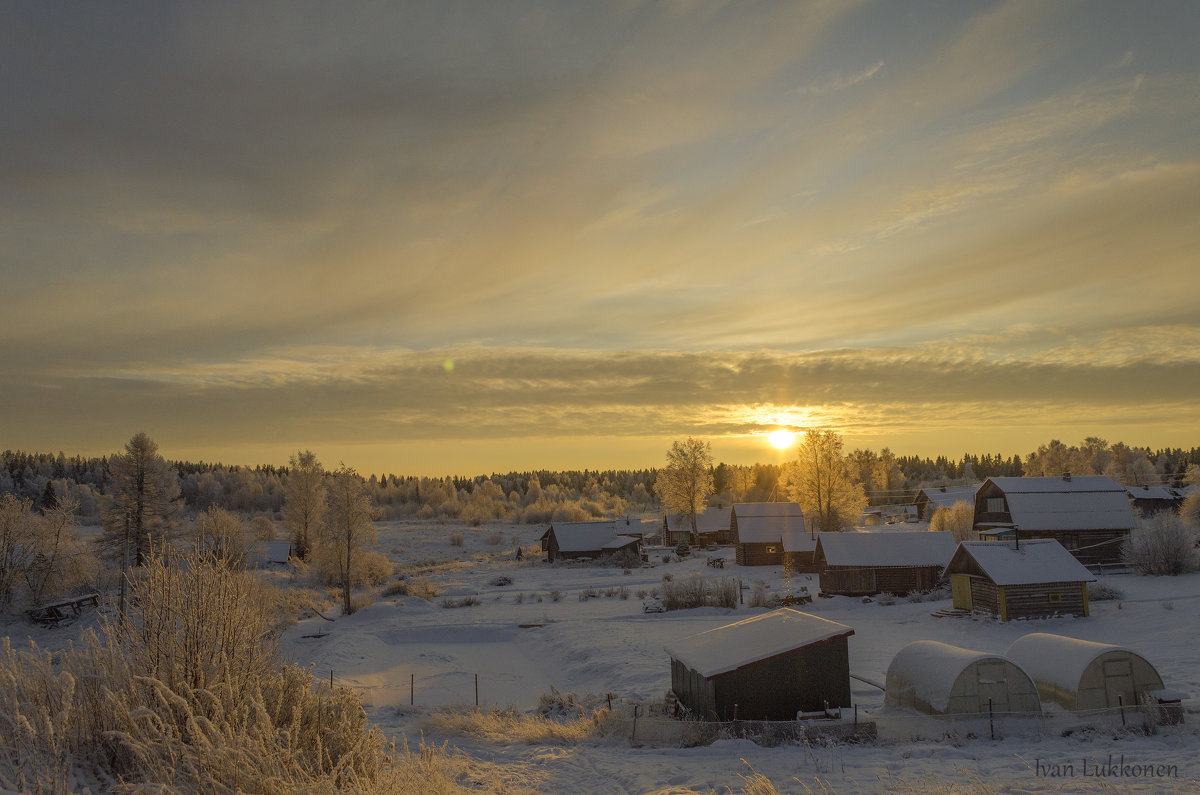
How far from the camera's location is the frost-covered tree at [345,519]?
4794 centimetres

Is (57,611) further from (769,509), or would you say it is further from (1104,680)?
(769,509)

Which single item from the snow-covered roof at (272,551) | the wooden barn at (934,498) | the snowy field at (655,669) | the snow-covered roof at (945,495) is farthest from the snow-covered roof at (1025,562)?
the wooden barn at (934,498)

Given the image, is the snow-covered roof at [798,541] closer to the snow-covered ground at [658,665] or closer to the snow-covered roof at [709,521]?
the snow-covered ground at [658,665]

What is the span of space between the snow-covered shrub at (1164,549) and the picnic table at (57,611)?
63.7 meters

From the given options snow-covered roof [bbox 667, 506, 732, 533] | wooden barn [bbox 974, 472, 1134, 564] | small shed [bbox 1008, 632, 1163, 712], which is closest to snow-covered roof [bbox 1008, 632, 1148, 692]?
small shed [bbox 1008, 632, 1163, 712]

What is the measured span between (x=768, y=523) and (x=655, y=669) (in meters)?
38.3

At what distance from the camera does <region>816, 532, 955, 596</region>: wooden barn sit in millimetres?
46375

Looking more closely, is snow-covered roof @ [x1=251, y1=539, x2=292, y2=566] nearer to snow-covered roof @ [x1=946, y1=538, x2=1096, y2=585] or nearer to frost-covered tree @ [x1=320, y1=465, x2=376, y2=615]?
frost-covered tree @ [x1=320, y1=465, x2=376, y2=615]

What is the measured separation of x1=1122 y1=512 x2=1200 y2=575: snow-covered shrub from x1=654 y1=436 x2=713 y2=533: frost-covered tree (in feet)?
153

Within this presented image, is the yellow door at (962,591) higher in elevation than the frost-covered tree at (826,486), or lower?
lower

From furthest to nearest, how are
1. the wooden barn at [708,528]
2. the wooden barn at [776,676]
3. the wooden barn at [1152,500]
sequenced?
the wooden barn at [708,528], the wooden barn at [1152,500], the wooden barn at [776,676]

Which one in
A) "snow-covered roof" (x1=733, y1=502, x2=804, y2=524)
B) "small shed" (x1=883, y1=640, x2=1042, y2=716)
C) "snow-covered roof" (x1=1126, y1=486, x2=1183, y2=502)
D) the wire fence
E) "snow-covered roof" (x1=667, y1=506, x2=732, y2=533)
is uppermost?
"snow-covered roof" (x1=1126, y1=486, x2=1183, y2=502)

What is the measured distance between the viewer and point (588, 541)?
77.5m

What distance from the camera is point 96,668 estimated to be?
823 cm
